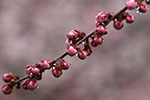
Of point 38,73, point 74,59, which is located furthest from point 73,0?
point 38,73

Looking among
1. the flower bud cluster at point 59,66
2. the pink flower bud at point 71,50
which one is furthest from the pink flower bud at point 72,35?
the flower bud cluster at point 59,66

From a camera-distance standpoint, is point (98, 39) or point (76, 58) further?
point (76, 58)

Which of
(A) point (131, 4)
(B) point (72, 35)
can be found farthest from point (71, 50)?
(A) point (131, 4)

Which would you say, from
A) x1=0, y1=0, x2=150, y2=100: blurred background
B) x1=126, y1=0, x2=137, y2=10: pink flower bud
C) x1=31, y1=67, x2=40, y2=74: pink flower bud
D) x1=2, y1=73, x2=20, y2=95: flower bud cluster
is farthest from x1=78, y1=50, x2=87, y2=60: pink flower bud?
x1=0, y1=0, x2=150, y2=100: blurred background

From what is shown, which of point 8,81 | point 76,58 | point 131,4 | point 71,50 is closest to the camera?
point 131,4

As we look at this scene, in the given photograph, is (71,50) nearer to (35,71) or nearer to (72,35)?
(72,35)

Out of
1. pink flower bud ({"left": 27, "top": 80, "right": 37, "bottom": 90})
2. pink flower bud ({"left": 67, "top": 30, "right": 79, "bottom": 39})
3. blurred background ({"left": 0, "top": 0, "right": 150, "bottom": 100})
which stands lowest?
pink flower bud ({"left": 27, "top": 80, "right": 37, "bottom": 90})

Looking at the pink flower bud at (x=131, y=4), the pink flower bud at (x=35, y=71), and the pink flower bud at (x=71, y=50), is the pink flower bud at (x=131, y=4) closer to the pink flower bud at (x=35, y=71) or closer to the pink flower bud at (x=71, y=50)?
the pink flower bud at (x=71, y=50)

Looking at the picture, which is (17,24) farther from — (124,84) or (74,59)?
(124,84)

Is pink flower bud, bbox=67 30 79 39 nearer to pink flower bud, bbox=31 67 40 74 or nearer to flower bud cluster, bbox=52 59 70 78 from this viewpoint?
flower bud cluster, bbox=52 59 70 78
